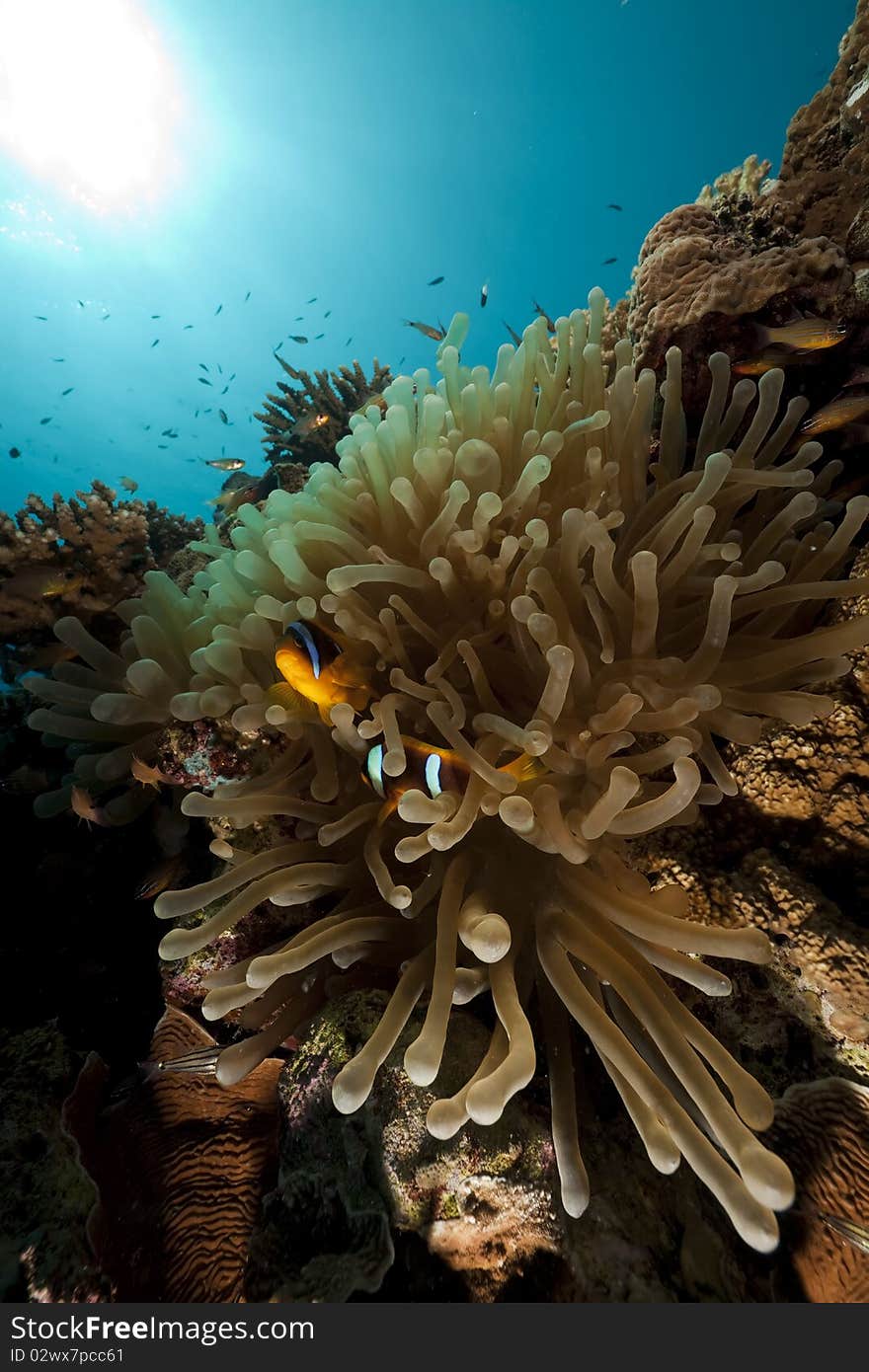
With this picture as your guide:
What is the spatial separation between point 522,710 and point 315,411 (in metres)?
6.51

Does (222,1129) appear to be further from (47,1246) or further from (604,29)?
(604,29)

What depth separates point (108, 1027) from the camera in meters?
2.49

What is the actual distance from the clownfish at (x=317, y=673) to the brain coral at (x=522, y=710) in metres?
0.05

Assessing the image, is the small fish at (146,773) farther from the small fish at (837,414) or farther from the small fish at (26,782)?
the small fish at (837,414)

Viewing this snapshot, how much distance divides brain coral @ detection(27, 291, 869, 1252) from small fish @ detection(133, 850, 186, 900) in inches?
18.4

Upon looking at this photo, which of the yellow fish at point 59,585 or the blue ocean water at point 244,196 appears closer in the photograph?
the yellow fish at point 59,585

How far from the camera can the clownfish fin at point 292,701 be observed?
1712 mm

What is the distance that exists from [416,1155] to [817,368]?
9.07 ft

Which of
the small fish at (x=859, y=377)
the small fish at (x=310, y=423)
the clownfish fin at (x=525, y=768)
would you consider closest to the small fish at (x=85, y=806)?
the clownfish fin at (x=525, y=768)

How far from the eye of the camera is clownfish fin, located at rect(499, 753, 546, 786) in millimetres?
1424

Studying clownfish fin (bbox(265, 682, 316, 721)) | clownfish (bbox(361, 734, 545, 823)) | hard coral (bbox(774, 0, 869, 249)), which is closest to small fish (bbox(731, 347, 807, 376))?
hard coral (bbox(774, 0, 869, 249))

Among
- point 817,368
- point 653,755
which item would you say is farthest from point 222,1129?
point 817,368

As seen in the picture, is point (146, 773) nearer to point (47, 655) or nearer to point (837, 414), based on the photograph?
point (47, 655)

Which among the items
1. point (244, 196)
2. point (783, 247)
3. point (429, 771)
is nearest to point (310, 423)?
point (783, 247)
